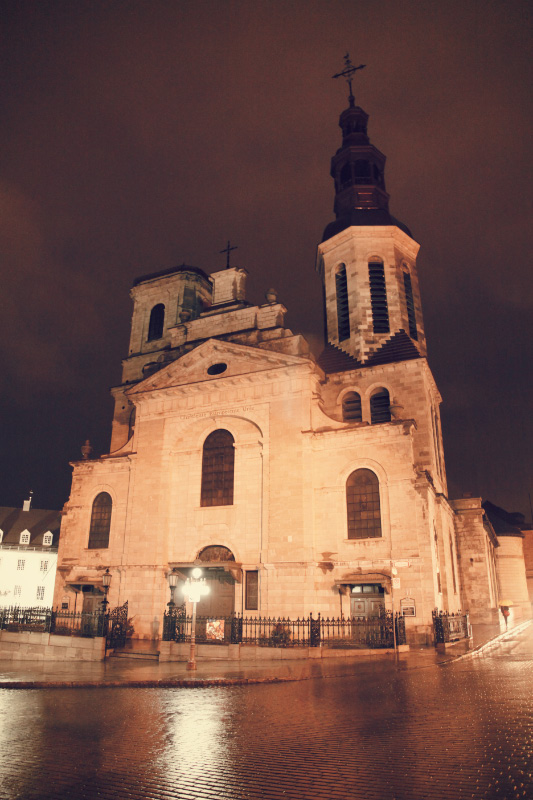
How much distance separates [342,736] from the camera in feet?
26.3

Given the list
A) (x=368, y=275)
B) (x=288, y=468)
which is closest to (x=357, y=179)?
(x=368, y=275)

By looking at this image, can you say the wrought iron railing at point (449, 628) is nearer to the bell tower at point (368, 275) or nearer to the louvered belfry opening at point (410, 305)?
the bell tower at point (368, 275)

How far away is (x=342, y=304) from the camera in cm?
3241

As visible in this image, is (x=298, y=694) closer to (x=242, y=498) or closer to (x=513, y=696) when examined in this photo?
(x=513, y=696)

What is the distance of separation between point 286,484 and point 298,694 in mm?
13035

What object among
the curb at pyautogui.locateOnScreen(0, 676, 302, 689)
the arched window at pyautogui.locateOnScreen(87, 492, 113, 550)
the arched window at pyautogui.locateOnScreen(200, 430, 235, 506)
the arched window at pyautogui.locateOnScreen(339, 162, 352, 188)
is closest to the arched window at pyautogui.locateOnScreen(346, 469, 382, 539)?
the arched window at pyautogui.locateOnScreen(200, 430, 235, 506)

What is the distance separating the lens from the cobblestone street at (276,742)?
5.98 metres

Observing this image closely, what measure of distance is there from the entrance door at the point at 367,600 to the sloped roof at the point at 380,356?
11.3 m

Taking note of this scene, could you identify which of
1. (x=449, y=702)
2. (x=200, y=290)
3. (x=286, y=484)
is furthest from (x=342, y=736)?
(x=200, y=290)

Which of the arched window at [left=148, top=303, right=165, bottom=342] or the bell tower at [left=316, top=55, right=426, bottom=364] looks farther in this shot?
the arched window at [left=148, top=303, right=165, bottom=342]

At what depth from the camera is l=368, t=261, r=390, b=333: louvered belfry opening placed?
1205 inches

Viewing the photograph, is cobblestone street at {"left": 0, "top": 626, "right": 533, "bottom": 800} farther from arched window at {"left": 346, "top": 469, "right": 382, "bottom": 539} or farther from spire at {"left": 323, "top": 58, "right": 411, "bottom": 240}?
spire at {"left": 323, "top": 58, "right": 411, "bottom": 240}

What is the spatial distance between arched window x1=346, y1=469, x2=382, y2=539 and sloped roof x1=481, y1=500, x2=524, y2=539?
33137mm

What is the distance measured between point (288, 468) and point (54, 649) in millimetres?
11647
